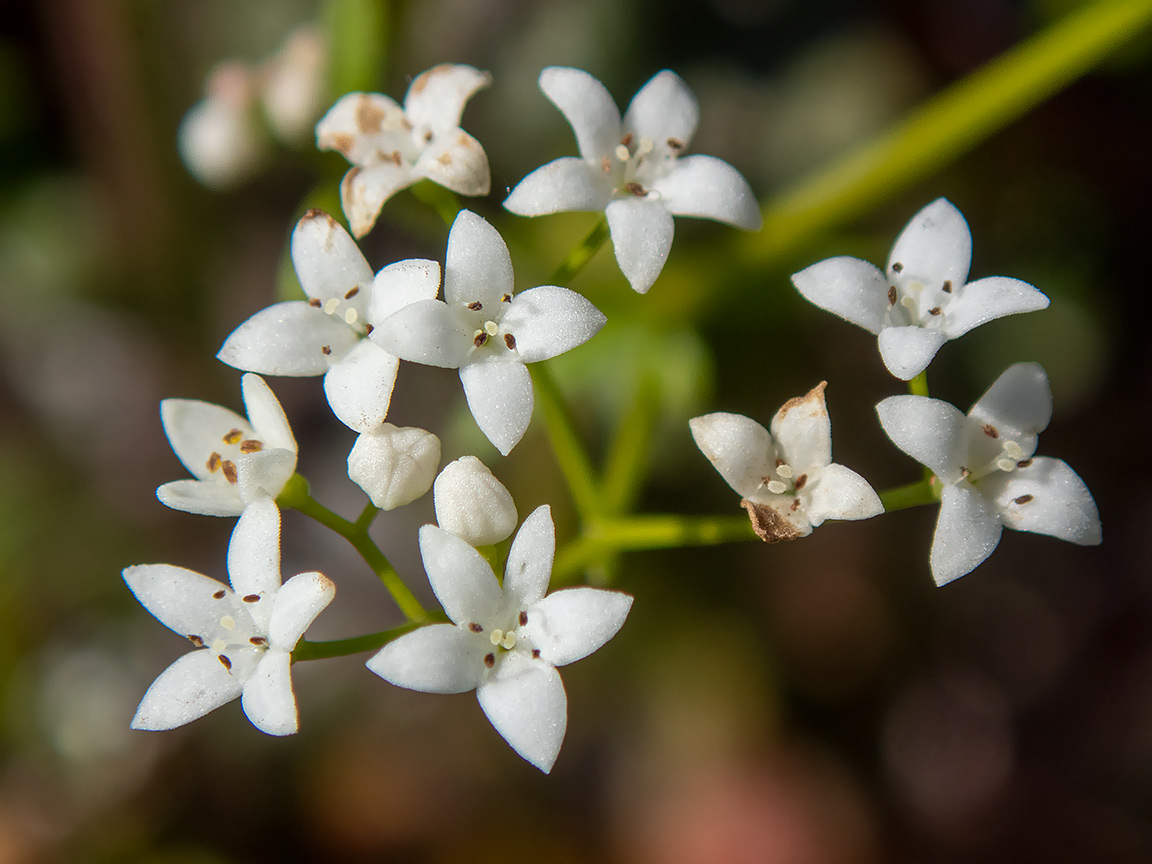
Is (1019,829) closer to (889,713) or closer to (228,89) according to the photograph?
(889,713)

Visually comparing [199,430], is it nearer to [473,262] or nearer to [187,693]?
[187,693]

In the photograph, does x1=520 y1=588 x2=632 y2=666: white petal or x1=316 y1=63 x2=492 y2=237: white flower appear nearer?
x1=520 y1=588 x2=632 y2=666: white petal

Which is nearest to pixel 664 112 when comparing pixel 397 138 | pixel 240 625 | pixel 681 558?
pixel 397 138

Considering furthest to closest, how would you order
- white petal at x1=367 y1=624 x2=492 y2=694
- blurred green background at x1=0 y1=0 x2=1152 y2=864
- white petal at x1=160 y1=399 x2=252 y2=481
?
blurred green background at x1=0 y1=0 x2=1152 y2=864 < white petal at x1=160 y1=399 x2=252 y2=481 < white petal at x1=367 y1=624 x2=492 y2=694

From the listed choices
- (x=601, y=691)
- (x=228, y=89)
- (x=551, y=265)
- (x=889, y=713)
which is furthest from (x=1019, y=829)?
(x=228, y=89)

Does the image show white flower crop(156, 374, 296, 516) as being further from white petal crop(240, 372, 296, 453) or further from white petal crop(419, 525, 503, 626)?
white petal crop(419, 525, 503, 626)

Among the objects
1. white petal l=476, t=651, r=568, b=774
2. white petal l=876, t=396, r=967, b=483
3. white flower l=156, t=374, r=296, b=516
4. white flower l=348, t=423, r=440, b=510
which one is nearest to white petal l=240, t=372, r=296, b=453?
white flower l=156, t=374, r=296, b=516

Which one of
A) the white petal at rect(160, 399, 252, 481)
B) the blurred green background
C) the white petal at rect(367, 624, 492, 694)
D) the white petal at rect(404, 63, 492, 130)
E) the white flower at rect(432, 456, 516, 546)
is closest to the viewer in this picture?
the white petal at rect(367, 624, 492, 694)
